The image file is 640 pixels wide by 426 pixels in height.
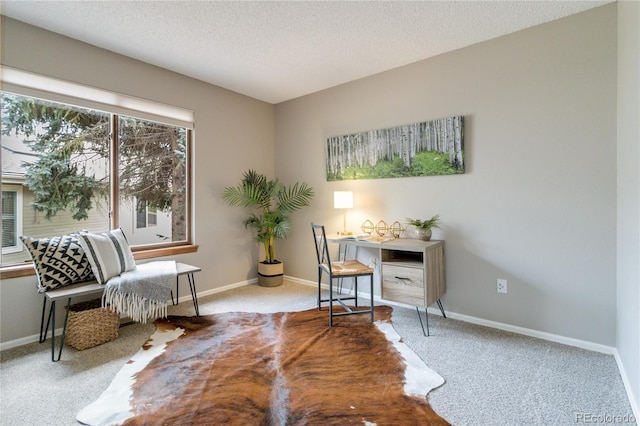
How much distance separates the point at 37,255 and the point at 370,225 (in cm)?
288

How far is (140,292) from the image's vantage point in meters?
2.49

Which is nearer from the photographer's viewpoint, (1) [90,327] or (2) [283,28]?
(1) [90,327]

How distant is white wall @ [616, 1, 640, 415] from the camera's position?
1.68 metres

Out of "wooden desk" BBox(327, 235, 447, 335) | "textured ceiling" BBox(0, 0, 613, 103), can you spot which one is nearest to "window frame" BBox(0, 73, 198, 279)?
"textured ceiling" BBox(0, 0, 613, 103)

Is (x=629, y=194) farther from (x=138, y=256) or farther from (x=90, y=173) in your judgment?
(x=90, y=173)

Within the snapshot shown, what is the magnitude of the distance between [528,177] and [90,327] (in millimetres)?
3585

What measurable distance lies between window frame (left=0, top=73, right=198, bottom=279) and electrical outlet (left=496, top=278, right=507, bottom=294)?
3.07m

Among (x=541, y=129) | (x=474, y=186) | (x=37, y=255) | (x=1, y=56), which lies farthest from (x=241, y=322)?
(x=541, y=129)

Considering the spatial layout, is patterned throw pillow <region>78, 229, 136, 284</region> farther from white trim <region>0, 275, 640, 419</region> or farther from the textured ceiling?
the textured ceiling

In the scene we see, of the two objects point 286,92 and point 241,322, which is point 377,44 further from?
point 241,322

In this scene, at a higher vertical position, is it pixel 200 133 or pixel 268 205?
pixel 200 133

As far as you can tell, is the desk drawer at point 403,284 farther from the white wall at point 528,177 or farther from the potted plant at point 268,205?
the potted plant at point 268,205

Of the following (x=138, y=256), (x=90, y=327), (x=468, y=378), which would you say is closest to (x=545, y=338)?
(x=468, y=378)

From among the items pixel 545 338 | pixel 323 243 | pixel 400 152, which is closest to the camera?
pixel 545 338
